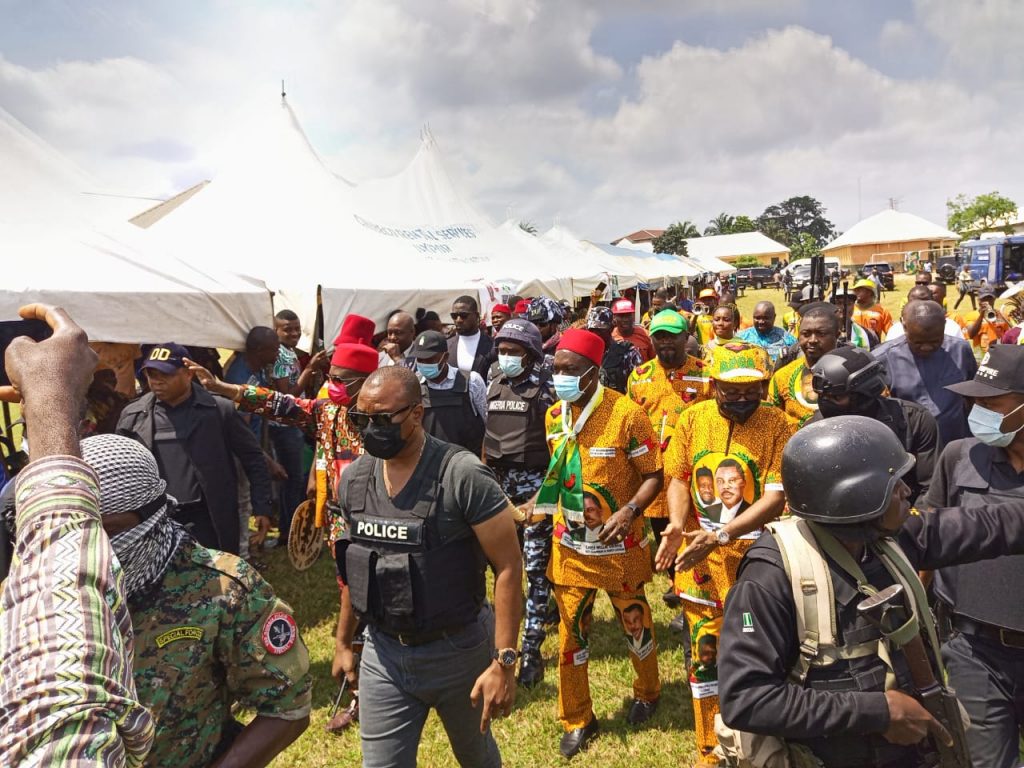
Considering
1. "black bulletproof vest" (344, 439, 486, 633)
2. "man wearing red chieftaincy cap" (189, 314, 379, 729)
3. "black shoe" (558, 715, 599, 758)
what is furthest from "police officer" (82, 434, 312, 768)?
"black shoe" (558, 715, 599, 758)

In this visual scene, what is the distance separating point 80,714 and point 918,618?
77.1 inches

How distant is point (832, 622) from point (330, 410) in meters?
3.29

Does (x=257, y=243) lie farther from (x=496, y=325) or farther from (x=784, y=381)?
(x=784, y=381)

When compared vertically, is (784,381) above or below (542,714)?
above

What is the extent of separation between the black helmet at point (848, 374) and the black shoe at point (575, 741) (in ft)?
7.47

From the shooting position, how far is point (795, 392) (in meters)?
4.82

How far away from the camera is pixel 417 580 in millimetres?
2531

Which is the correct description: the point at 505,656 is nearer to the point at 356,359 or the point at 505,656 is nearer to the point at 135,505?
the point at 135,505

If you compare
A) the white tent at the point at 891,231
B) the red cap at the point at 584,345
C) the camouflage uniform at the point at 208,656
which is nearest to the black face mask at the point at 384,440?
the camouflage uniform at the point at 208,656

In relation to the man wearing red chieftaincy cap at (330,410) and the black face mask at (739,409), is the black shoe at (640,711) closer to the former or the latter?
the black face mask at (739,409)

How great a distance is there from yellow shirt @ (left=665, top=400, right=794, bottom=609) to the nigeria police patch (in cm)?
209

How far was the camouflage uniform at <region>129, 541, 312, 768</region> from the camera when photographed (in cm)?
171

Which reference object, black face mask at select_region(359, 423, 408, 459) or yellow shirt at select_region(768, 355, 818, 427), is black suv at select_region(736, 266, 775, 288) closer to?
yellow shirt at select_region(768, 355, 818, 427)

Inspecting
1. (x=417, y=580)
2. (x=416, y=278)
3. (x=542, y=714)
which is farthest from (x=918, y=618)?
(x=416, y=278)
